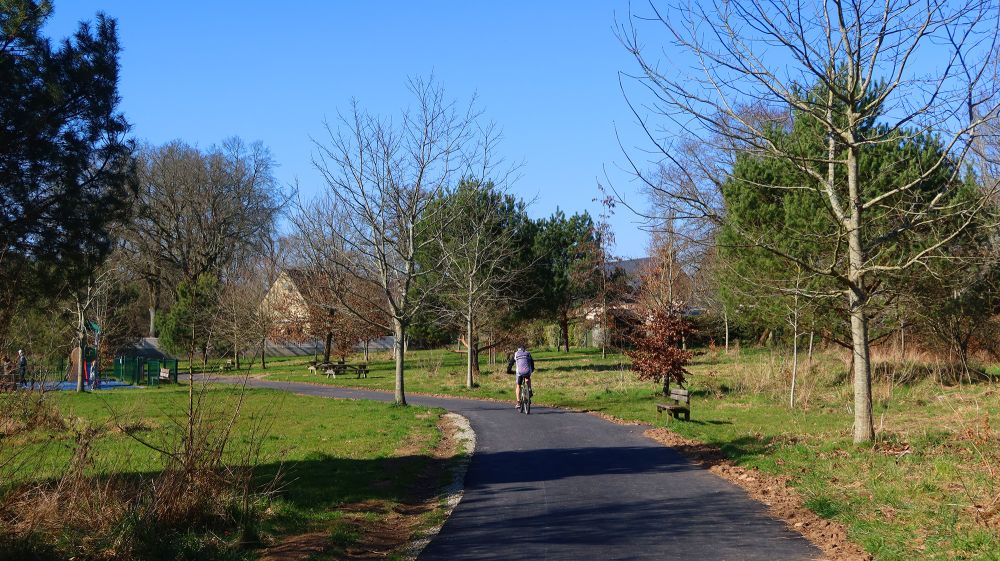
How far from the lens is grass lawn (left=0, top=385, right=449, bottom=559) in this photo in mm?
8820

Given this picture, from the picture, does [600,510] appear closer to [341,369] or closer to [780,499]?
[780,499]

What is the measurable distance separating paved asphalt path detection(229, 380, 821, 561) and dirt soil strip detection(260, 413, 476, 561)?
21 cm

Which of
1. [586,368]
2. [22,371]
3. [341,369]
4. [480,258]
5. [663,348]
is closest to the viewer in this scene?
[22,371]

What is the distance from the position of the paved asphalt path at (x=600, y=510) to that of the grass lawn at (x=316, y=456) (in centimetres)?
90

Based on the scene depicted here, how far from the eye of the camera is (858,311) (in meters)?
12.1

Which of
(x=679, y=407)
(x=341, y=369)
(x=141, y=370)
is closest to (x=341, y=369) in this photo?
(x=341, y=369)

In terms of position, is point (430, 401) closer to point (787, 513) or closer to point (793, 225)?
point (793, 225)

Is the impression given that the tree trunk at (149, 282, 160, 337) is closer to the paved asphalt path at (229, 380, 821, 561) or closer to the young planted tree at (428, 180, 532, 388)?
the young planted tree at (428, 180, 532, 388)

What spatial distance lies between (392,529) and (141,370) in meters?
33.3

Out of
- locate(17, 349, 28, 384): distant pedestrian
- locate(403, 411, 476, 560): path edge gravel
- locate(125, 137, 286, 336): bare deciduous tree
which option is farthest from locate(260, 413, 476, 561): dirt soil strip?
locate(125, 137, 286, 336): bare deciduous tree

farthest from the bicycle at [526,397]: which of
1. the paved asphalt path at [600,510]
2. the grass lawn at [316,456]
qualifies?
the paved asphalt path at [600,510]

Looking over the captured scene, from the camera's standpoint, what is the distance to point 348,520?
8.94 metres

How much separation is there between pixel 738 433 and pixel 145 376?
31836 millimetres

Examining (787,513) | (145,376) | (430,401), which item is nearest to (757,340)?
(430,401)
